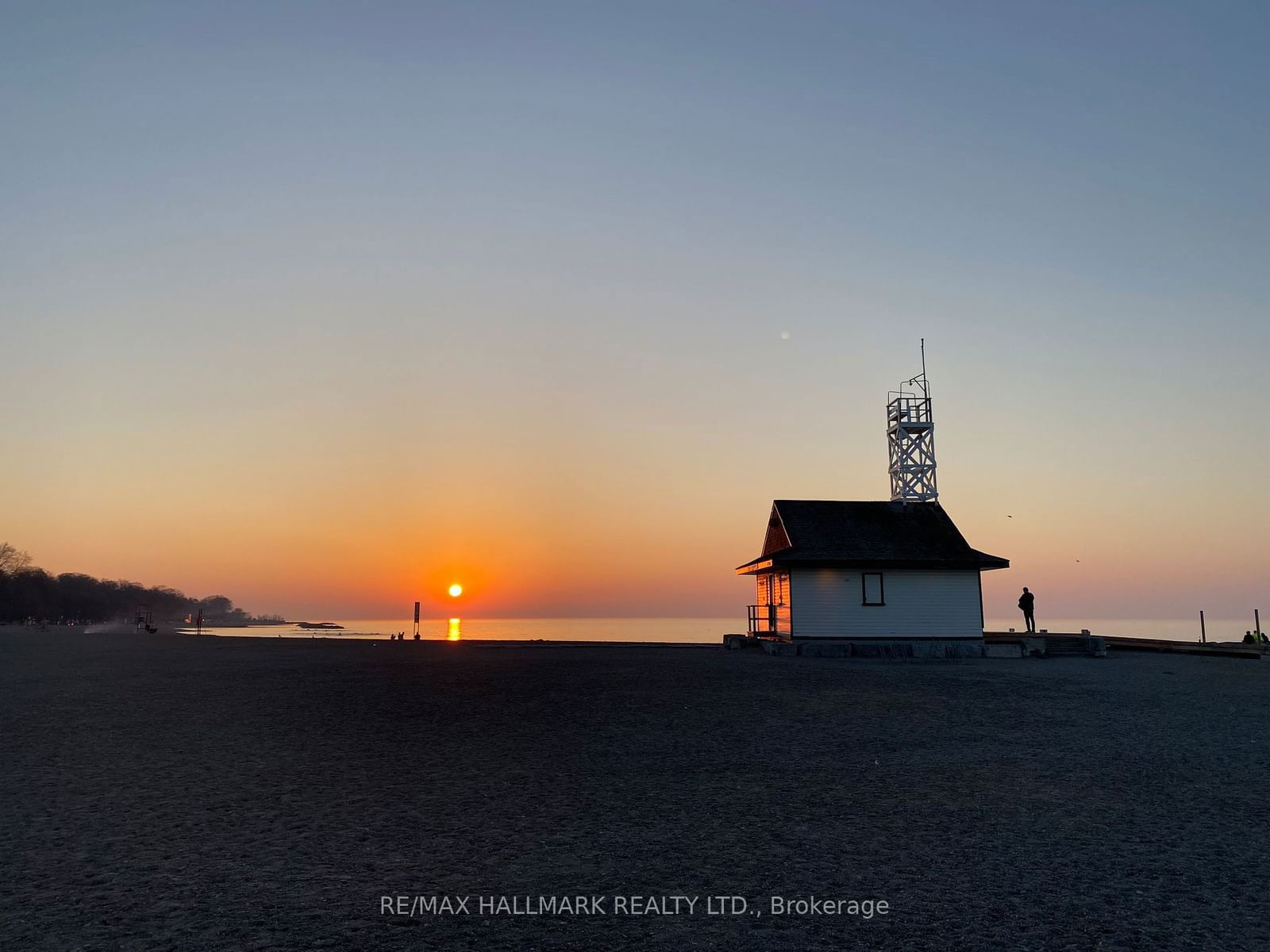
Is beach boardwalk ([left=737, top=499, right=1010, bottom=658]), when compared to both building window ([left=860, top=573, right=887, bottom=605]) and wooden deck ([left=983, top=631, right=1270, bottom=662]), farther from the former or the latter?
wooden deck ([left=983, top=631, right=1270, bottom=662])

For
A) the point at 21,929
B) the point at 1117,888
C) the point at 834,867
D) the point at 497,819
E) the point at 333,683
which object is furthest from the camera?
the point at 333,683

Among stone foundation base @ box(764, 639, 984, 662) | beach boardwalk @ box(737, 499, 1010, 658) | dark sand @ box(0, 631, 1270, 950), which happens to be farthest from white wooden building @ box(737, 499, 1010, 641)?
dark sand @ box(0, 631, 1270, 950)

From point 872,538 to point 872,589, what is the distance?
2.39 meters

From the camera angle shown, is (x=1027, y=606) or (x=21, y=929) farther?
(x=1027, y=606)

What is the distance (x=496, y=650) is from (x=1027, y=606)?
88.7 ft

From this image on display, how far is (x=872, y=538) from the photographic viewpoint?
3744 centimetres

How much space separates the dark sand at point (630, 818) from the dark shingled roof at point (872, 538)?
18415mm

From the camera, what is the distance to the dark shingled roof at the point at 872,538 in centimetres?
3616

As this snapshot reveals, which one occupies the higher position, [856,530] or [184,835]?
[856,530]

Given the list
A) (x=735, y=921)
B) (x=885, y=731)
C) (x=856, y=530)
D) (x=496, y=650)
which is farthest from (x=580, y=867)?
(x=856, y=530)

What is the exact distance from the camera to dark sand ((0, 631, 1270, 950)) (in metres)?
5.54

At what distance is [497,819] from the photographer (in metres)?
8.09

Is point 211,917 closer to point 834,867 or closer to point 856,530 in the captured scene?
point 834,867

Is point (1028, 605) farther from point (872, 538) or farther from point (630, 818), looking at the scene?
point (630, 818)
